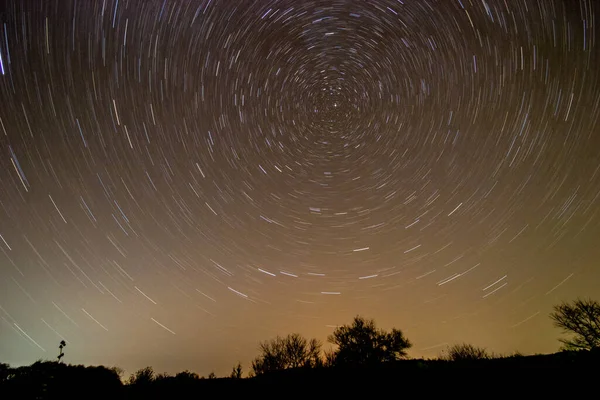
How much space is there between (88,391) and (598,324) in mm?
40958

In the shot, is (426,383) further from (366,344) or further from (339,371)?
(366,344)

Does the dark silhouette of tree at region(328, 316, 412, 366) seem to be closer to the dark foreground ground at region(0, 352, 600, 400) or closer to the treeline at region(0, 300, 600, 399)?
the treeline at region(0, 300, 600, 399)

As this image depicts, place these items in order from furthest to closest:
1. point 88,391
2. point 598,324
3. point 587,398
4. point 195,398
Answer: point 598,324 → point 88,391 → point 195,398 → point 587,398

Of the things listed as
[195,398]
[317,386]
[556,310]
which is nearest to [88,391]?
[195,398]

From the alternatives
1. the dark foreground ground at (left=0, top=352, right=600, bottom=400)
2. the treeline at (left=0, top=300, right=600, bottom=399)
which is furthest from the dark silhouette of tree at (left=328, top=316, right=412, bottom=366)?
the dark foreground ground at (left=0, top=352, right=600, bottom=400)

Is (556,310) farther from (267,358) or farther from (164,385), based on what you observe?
(164,385)

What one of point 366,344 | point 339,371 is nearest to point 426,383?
point 339,371

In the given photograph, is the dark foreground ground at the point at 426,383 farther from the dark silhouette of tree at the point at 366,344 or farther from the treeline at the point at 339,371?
the dark silhouette of tree at the point at 366,344

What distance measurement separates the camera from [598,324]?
81.8ft

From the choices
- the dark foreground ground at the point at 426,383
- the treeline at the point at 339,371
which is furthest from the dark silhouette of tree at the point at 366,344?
the dark foreground ground at the point at 426,383

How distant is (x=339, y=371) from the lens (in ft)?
40.0

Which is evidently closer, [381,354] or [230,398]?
[230,398]

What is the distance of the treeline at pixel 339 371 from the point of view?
964cm

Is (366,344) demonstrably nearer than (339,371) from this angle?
No
